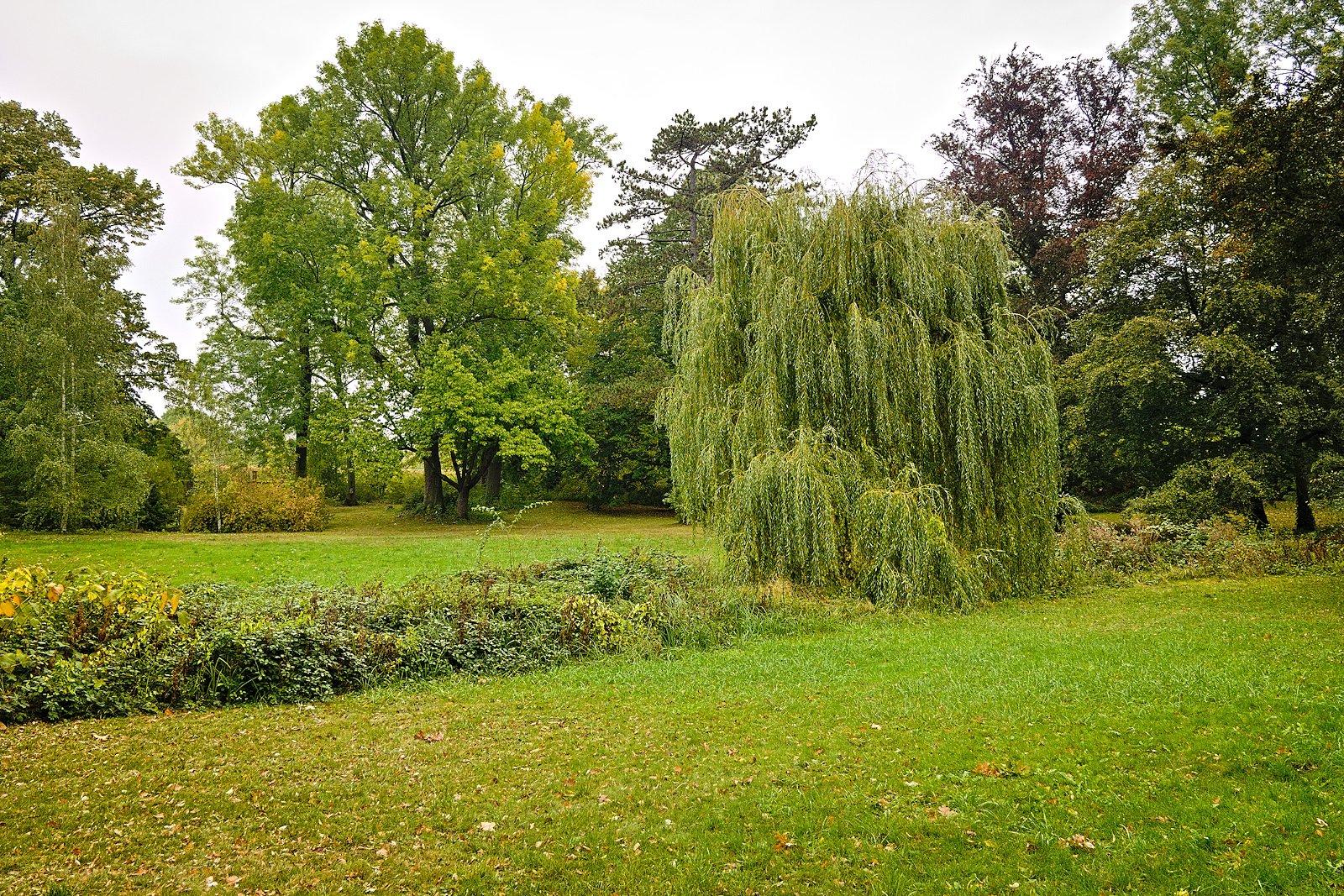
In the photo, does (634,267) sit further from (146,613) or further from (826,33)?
(146,613)

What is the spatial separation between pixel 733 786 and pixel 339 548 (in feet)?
50.3

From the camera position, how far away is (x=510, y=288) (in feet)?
78.8

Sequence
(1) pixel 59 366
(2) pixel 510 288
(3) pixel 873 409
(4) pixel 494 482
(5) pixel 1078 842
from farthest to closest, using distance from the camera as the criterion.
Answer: (4) pixel 494 482
(2) pixel 510 288
(1) pixel 59 366
(3) pixel 873 409
(5) pixel 1078 842

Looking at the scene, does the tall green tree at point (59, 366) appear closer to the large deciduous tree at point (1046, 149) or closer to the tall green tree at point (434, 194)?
the tall green tree at point (434, 194)

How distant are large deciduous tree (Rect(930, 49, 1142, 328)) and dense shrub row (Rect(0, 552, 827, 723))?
18.5m

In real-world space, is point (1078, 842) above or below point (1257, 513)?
below

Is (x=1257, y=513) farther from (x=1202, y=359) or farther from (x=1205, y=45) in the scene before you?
(x=1205, y=45)

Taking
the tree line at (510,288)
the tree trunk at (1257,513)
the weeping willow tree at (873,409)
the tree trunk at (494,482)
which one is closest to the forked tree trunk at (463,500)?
the tree line at (510,288)

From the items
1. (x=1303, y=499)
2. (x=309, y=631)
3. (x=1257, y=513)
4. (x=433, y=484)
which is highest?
(x=433, y=484)

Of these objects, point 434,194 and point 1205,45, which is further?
point 434,194

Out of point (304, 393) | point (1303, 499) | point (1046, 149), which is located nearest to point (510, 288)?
point (304, 393)

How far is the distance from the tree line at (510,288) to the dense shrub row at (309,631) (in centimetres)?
1231

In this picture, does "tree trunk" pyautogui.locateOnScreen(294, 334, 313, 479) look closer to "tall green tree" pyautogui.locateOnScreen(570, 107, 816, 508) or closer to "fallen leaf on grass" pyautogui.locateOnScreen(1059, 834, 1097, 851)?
"tall green tree" pyautogui.locateOnScreen(570, 107, 816, 508)

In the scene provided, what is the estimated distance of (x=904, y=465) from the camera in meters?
10.9
